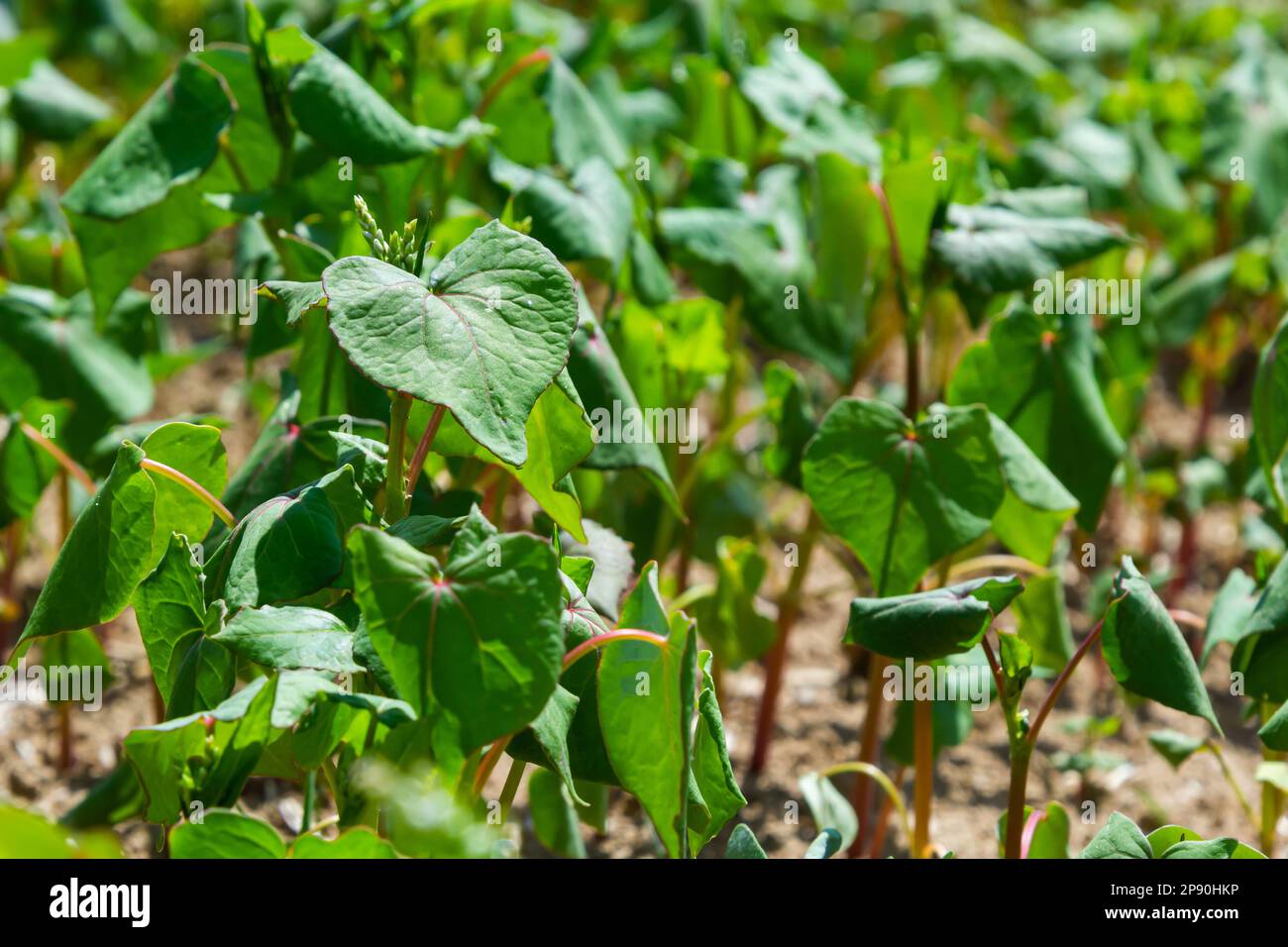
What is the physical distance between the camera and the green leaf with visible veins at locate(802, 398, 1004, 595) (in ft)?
5.60

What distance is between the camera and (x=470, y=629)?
1178 millimetres

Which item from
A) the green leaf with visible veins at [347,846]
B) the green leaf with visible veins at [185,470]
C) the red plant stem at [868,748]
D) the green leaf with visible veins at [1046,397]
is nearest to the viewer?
the green leaf with visible veins at [347,846]

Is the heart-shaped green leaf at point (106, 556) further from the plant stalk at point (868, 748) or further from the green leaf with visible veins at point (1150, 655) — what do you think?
the plant stalk at point (868, 748)

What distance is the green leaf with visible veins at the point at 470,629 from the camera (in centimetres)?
116

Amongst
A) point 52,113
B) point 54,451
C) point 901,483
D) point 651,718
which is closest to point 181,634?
point 651,718

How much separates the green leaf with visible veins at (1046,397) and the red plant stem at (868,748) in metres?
0.35

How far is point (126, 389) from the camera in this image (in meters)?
2.13

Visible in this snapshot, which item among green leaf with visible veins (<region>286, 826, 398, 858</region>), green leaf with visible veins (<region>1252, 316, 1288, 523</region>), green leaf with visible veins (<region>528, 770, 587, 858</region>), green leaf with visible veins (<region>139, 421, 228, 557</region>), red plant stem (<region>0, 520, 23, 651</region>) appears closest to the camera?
green leaf with visible veins (<region>286, 826, 398, 858</region>)

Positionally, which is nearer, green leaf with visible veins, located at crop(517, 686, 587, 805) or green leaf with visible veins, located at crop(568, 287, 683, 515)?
green leaf with visible veins, located at crop(517, 686, 587, 805)

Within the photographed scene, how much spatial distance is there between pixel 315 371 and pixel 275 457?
0.14 m

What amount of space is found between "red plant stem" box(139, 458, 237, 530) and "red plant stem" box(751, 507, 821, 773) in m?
1.00

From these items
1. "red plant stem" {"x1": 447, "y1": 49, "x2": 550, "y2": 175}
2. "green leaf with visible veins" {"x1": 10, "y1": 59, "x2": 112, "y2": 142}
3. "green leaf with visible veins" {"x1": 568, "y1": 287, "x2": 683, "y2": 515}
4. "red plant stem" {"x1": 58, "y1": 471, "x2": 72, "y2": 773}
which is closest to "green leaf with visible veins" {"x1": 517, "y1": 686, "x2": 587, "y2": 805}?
"green leaf with visible veins" {"x1": 568, "y1": 287, "x2": 683, "y2": 515}

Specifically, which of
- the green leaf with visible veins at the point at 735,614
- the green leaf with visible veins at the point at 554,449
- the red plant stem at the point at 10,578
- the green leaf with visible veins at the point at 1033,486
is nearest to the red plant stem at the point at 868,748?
the green leaf with visible veins at the point at 735,614

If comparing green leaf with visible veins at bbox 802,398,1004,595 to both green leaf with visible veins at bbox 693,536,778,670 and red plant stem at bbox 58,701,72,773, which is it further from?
red plant stem at bbox 58,701,72,773
